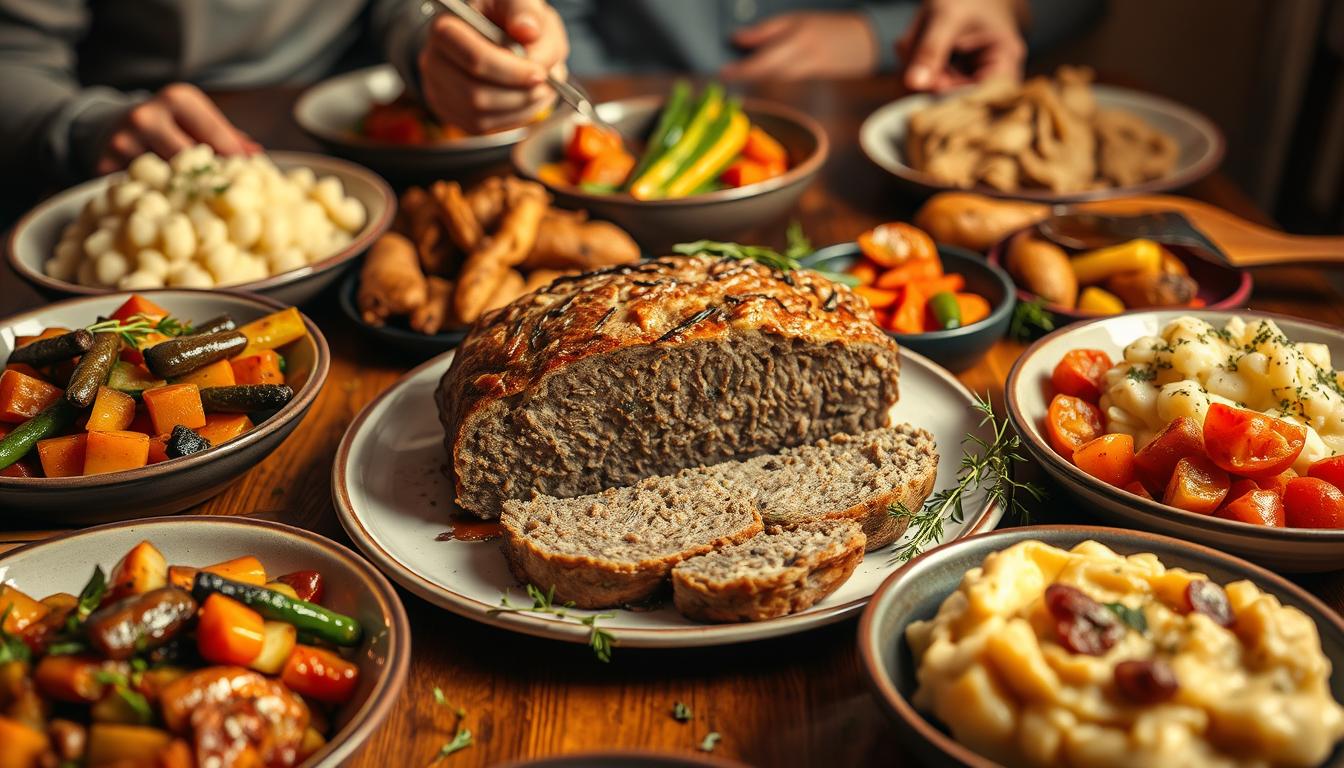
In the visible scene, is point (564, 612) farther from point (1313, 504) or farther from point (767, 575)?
point (1313, 504)

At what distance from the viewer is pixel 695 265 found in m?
3.19

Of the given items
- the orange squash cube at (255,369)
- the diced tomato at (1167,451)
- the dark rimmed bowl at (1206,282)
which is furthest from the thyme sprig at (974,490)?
the orange squash cube at (255,369)

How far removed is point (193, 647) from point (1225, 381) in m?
2.57

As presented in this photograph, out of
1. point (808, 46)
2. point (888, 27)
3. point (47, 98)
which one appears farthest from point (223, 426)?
point (888, 27)

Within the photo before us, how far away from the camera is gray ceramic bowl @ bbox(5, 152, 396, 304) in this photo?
12.0 feet

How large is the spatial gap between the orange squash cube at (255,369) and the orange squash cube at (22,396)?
1.45 ft

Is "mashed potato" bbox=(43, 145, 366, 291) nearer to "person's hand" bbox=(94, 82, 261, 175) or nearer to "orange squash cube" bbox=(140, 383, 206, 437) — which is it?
"person's hand" bbox=(94, 82, 261, 175)

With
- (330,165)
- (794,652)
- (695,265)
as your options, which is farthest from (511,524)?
(330,165)

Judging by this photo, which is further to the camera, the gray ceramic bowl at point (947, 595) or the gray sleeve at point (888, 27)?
the gray sleeve at point (888, 27)

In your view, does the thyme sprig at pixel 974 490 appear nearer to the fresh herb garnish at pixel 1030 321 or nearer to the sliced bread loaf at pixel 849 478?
the sliced bread loaf at pixel 849 478

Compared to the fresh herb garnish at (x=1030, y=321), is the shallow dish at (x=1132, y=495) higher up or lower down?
higher up

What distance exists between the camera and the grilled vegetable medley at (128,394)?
2.76 meters

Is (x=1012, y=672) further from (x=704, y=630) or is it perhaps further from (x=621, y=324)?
(x=621, y=324)

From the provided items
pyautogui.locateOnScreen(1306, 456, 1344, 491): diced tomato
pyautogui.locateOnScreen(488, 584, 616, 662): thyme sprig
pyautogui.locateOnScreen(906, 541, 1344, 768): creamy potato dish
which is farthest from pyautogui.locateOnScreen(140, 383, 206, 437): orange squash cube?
pyautogui.locateOnScreen(1306, 456, 1344, 491): diced tomato
